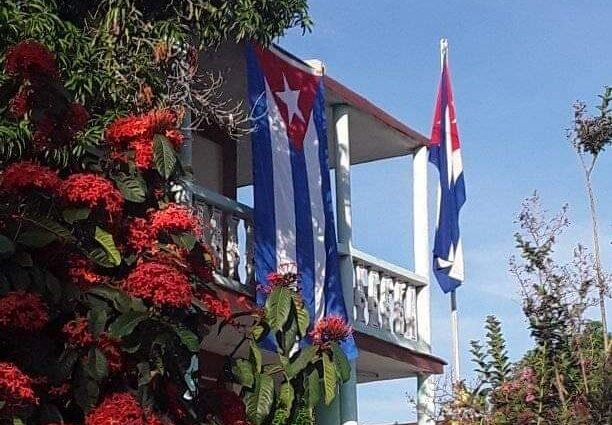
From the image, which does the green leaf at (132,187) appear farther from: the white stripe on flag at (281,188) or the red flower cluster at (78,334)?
the white stripe on flag at (281,188)

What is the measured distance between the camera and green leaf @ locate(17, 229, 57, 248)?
698 cm

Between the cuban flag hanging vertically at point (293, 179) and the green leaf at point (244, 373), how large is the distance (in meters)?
2.64

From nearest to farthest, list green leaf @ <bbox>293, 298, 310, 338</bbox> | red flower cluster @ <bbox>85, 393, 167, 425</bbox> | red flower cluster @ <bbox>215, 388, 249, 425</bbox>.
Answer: red flower cluster @ <bbox>85, 393, 167, 425</bbox>
red flower cluster @ <bbox>215, 388, 249, 425</bbox>
green leaf @ <bbox>293, 298, 310, 338</bbox>

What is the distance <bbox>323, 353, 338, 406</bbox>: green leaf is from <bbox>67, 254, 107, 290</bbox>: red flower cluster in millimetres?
1544

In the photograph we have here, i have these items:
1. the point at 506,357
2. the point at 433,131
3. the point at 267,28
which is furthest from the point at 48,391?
the point at 433,131

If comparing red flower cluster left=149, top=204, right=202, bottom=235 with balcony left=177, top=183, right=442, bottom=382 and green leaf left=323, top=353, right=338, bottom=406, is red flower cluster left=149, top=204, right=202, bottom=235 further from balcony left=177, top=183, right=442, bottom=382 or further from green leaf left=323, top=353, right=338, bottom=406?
balcony left=177, top=183, right=442, bottom=382

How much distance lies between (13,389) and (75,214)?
1207mm

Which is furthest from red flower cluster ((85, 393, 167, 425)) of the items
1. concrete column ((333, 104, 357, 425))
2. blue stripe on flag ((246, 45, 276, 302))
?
concrete column ((333, 104, 357, 425))

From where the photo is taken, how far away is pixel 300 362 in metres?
7.98

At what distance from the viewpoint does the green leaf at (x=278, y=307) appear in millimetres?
7891

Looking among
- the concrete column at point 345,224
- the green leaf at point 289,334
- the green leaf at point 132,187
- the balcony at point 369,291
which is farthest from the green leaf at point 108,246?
the concrete column at point 345,224

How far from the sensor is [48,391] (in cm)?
705

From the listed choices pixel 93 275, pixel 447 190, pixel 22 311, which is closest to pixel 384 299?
pixel 447 190

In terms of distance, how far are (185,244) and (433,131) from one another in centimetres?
779
